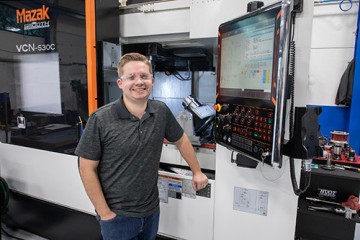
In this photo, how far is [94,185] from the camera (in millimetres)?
1218

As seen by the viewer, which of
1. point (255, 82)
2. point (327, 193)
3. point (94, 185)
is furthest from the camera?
point (327, 193)

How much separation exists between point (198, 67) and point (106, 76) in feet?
3.61

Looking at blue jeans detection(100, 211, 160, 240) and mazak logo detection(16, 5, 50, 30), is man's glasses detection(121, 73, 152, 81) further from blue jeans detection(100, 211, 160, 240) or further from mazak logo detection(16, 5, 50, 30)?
mazak logo detection(16, 5, 50, 30)

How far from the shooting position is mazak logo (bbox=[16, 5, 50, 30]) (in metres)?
1.82

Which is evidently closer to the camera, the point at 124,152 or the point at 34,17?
the point at 124,152

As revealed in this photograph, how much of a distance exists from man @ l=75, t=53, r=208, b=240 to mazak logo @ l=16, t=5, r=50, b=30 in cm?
99

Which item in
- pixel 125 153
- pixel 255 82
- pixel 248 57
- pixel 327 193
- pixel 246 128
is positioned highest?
pixel 248 57

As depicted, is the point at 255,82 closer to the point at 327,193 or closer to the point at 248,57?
the point at 248,57

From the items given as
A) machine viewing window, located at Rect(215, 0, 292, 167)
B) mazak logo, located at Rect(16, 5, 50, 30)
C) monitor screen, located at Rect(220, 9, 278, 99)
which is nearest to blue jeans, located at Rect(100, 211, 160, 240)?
machine viewing window, located at Rect(215, 0, 292, 167)

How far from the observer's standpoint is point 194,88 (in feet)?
8.97

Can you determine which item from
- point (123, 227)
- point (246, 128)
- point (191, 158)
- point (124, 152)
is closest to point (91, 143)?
point (124, 152)

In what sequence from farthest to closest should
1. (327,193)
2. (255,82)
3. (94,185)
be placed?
1. (327,193)
2. (94,185)
3. (255,82)

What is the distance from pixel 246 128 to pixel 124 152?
61cm

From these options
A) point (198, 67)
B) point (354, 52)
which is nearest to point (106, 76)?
point (198, 67)
